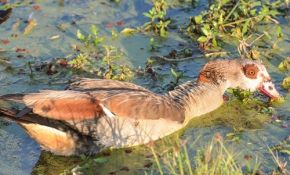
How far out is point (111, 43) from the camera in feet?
28.0

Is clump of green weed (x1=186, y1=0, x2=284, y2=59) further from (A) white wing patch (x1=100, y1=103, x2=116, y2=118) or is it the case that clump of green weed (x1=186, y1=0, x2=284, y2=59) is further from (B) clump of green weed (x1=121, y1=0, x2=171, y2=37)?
(A) white wing patch (x1=100, y1=103, x2=116, y2=118)

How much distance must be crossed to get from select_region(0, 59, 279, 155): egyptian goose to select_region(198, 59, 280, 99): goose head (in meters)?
0.43

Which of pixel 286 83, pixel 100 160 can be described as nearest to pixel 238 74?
pixel 286 83

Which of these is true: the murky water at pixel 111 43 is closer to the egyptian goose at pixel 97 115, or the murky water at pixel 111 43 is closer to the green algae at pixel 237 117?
the green algae at pixel 237 117

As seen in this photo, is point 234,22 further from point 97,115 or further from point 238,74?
point 97,115

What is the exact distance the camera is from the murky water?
638 cm

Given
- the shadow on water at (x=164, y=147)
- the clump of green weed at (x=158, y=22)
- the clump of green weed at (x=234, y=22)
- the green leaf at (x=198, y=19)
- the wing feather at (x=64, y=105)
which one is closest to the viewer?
the wing feather at (x=64, y=105)

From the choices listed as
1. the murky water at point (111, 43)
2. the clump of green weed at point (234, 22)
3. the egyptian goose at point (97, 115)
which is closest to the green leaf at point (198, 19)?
the clump of green weed at point (234, 22)

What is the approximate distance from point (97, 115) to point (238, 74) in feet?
5.75

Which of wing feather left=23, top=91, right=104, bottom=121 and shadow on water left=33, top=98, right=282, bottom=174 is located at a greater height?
wing feather left=23, top=91, right=104, bottom=121

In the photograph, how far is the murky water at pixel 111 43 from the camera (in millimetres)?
6379

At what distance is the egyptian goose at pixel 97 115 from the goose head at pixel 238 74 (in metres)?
0.43

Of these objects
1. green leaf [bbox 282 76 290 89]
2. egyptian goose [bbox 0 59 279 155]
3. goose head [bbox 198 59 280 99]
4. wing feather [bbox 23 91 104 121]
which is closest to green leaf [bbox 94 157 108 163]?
egyptian goose [bbox 0 59 279 155]

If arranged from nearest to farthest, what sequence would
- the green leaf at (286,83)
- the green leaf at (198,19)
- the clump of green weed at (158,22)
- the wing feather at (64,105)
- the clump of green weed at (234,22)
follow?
the wing feather at (64,105)
the green leaf at (286,83)
the clump of green weed at (234,22)
the green leaf at (198,19)
the clump of green weed at (158,22)
